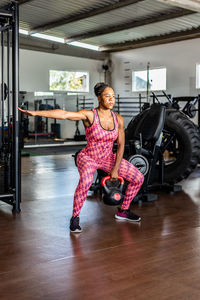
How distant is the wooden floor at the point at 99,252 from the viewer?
6.40 feet

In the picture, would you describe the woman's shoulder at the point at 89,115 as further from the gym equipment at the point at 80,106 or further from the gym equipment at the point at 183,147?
the gym equipment at the point at 80,106

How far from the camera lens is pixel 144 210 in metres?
3.71

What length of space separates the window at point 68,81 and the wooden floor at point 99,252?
30.7ft

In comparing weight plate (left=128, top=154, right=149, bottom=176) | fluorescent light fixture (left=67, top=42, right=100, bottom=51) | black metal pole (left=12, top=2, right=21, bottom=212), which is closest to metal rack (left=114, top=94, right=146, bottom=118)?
fluorescent light fixture (left=67, top=42, right=100, bottom=51)

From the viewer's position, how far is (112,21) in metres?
11.1

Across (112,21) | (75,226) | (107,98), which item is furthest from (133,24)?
(75,226)

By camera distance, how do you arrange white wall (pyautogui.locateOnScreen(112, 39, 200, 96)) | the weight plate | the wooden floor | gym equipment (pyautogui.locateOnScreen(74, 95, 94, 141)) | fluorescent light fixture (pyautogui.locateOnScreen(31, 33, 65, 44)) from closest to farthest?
the wooden floor → the weight plate → white wall (pyautogui.locateOnScreen(112, 39, 200, 96)) → fluorescent light fixture (pyautogui.locateOnScreen(31, 33, 65, 44)) → gym equipment (pyautogui.locateOnScreen(74, 95, 94, 141))

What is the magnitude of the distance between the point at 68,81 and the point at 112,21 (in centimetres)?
316

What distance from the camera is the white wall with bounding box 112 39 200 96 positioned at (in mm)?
11719

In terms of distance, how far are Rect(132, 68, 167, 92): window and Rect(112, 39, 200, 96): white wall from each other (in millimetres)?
183

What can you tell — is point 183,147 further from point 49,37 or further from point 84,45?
point 84,45

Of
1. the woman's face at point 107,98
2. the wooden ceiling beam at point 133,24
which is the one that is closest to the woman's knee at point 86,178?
the woman's face at point 107,98

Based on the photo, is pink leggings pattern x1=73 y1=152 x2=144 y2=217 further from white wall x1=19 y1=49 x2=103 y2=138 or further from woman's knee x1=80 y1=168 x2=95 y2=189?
white wall x1=19 y1=49 x2=103 y2=138

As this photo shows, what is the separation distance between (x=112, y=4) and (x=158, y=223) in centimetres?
761
